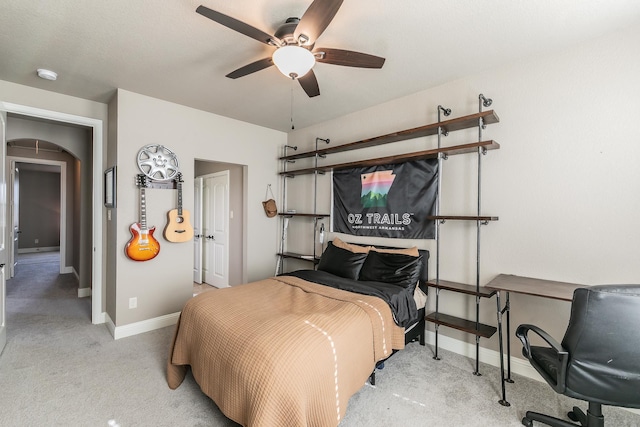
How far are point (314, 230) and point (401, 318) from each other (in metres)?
1.98

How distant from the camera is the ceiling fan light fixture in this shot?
177cm

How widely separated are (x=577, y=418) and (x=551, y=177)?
167 cm

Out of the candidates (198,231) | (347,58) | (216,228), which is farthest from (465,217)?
(198,231)

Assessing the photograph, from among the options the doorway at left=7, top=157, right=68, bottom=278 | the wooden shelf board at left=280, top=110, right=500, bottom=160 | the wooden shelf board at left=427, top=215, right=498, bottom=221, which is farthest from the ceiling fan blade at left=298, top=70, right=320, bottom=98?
the doorway at left=7, top=157, right=68, bottom=278

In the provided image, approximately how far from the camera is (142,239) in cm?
311

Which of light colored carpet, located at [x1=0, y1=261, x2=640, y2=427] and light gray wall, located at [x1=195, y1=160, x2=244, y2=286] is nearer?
light colored carpet, located at [x1=0, y1=261, x2=640, y2=427]

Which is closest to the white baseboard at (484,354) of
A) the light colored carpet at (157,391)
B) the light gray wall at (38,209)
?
the light colored carpet at (157,391)

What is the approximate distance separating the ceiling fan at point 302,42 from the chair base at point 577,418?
2384mm

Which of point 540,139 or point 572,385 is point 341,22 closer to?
point 540,139

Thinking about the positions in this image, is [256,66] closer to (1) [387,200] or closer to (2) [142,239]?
(1) [387,200]

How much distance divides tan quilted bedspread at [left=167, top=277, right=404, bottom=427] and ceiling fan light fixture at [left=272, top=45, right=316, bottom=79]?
5.29ft

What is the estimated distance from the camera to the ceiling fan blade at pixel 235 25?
56.7 inches

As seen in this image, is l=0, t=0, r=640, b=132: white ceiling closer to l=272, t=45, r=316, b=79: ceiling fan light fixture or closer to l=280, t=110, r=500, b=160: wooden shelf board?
l=272, t=45, r=316, b=79: ceiling fan light fixture

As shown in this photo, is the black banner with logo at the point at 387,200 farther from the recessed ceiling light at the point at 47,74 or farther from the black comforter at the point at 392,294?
the recessed ceiling light at the point at 47,74
